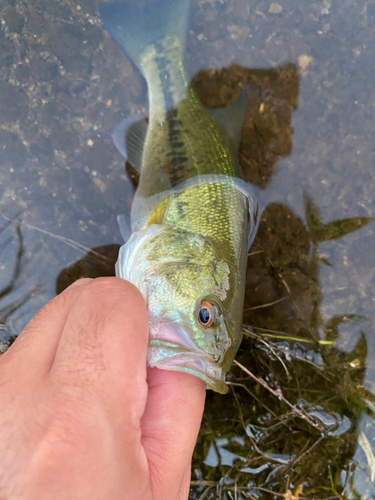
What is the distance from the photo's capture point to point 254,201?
2.89 meters

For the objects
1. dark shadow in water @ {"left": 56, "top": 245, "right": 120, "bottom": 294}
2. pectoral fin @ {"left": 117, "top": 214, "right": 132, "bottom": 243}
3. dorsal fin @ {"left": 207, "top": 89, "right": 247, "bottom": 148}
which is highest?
dorsal fin @ {"left": 207, "top": 89, "right": 247, "bottom": 148}

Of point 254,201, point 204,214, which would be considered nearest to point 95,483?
point 204,214

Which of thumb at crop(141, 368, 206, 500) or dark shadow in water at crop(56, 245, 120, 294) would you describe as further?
dark shadow in water at crop(56, 245, 120, 294)

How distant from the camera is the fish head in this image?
177cm

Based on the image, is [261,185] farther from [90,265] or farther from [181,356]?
[181,356]

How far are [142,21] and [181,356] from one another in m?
2.68

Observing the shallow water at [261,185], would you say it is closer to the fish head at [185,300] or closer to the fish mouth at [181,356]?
the fish head at [185,300]

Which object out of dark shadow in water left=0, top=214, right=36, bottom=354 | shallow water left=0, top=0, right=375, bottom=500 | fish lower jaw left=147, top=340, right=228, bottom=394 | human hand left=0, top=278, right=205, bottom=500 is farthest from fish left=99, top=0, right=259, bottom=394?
dark shadow in water left=0, top=214, right=36, bottom=354

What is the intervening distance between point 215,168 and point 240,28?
1343 mm

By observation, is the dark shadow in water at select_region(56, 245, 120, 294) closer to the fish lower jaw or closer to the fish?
the fish

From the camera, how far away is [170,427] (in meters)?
1.55

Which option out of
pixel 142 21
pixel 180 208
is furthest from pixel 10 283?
pixel 142 21

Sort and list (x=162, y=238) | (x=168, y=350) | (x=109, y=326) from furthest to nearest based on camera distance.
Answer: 1. (x=162, y=238)
2. (x=168, y=350)
3. (x=109, y=326)

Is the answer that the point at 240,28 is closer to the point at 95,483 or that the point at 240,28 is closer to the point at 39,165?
the point at 39,165
